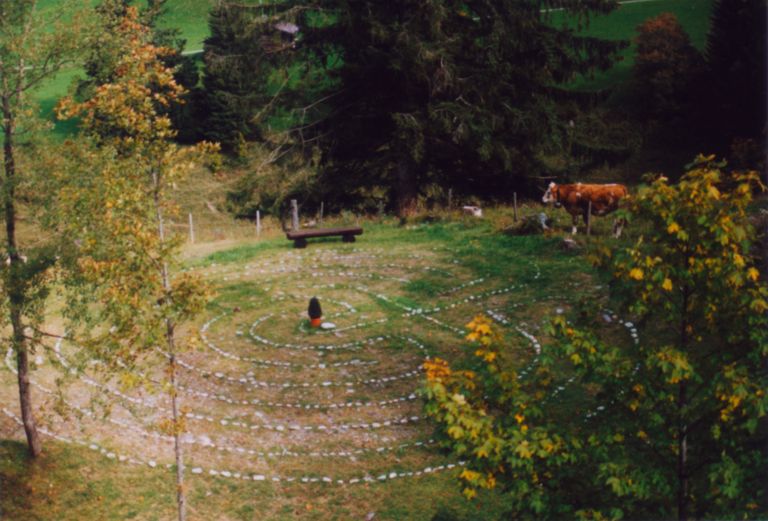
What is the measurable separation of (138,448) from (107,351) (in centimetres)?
504

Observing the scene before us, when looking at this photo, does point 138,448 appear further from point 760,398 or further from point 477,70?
point 477,70

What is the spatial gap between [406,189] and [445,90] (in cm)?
506

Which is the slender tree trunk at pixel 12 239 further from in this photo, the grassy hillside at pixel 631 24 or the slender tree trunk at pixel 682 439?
the grassy hillside at pixel 631 24

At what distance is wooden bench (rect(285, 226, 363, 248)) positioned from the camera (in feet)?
103

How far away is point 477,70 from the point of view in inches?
1385

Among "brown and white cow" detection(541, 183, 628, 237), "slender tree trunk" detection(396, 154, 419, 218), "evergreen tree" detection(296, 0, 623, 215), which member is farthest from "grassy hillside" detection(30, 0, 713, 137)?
"brown and white cow" detection(541, 183, 628, 237)

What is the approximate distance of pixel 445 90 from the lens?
1382 inches

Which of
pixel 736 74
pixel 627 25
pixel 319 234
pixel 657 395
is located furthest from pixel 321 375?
pixel 627 25

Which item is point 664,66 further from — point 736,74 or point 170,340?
point 170,340

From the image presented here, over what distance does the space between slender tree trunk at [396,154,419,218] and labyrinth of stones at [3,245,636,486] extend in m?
8.22

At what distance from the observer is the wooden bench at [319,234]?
3127 centimetres

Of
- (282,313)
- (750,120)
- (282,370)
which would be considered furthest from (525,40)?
(282,370)

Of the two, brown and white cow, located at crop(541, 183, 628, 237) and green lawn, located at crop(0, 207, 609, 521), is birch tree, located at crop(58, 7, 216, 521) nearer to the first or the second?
green lawn, located at crop(0, 207, 609, 521)

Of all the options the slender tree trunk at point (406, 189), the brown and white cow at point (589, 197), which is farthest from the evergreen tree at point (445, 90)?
the brown and white cow at point (589, 197)
